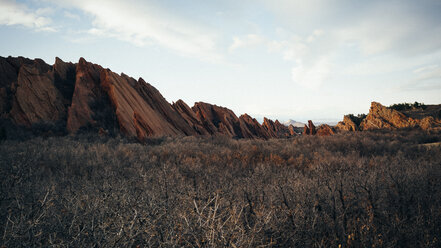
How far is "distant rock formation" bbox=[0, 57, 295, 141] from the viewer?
1344 cm

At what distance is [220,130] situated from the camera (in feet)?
75.6

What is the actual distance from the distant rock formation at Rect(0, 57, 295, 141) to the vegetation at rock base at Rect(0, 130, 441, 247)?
3634mm

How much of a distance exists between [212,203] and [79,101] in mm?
14836

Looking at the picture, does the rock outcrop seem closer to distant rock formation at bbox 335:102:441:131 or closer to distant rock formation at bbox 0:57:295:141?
distant rock formation at bbox 335:102:441:131

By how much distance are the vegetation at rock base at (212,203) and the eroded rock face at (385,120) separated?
9639 millimetres

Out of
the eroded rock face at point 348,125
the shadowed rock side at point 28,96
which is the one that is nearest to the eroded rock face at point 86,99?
the shadowed rock side at point 28,96

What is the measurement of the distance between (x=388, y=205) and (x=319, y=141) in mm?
9538

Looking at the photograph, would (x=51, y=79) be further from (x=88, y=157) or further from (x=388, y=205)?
(x=388, y=205)

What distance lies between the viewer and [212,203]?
3.87m

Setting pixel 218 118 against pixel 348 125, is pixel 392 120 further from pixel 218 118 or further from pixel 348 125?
pixel 218 118

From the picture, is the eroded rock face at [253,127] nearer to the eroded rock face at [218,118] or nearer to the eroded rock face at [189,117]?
the eroded rock face at [218,118]

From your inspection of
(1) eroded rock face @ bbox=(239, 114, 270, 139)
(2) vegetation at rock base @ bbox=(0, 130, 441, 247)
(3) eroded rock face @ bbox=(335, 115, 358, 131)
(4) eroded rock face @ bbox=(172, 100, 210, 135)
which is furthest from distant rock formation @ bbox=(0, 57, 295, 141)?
(3) eroded rock face @ bbox=(335, 115, 358, 131)

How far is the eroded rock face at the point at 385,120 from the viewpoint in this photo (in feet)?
59.4

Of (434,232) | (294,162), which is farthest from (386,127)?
(434,232)
